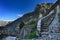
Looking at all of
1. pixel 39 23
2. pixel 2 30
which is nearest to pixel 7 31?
pixel 2 30

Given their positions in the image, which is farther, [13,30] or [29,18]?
[29,18]

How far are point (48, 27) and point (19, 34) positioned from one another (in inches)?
131

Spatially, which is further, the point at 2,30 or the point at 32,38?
the point at 2,30

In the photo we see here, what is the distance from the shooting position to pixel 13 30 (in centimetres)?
2333

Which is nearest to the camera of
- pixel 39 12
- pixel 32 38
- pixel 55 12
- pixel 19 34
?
pixel 32 38

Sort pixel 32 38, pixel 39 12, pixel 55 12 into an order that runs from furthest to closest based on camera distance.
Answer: pixel 39 12 < pixel 55 12 < pixel 32 38

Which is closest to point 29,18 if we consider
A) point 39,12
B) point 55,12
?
point 39,12

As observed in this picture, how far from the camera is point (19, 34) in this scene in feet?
72.4

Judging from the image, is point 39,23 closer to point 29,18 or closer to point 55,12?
point 55,12

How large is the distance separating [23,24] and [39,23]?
355 cm

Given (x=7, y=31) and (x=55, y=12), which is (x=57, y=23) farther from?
(x=7, y=31)

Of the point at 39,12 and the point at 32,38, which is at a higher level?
the point at 39,12

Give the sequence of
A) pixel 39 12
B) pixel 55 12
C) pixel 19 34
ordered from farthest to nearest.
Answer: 1. pixel 39 12
2. pixel 19 34
3. pixel 55 12

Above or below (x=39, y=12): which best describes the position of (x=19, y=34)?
below
